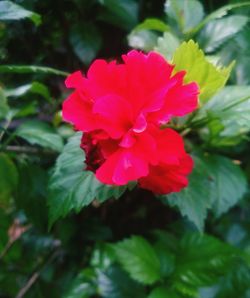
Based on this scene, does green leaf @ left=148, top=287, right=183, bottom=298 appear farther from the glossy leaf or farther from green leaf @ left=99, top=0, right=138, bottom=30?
green leaf @ left=99, top=0, right=138, bottom=30

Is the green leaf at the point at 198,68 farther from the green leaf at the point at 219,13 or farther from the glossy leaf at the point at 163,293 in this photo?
the glossy leaf at the point at 163,293

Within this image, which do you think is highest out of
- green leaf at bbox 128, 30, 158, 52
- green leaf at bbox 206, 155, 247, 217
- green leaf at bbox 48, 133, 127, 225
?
green leaf at bbox 128, 30, 158, 52

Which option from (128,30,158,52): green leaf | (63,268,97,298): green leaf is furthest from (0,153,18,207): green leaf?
(128,30,158,52): green leaf

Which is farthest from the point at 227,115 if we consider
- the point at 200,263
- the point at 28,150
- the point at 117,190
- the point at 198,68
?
the point at 28,150

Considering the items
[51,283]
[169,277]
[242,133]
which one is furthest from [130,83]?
[51,283]

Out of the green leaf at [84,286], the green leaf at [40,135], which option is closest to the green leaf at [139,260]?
the green leaf at [84,286]

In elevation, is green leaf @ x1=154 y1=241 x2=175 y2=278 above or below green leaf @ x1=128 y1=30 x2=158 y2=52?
below
